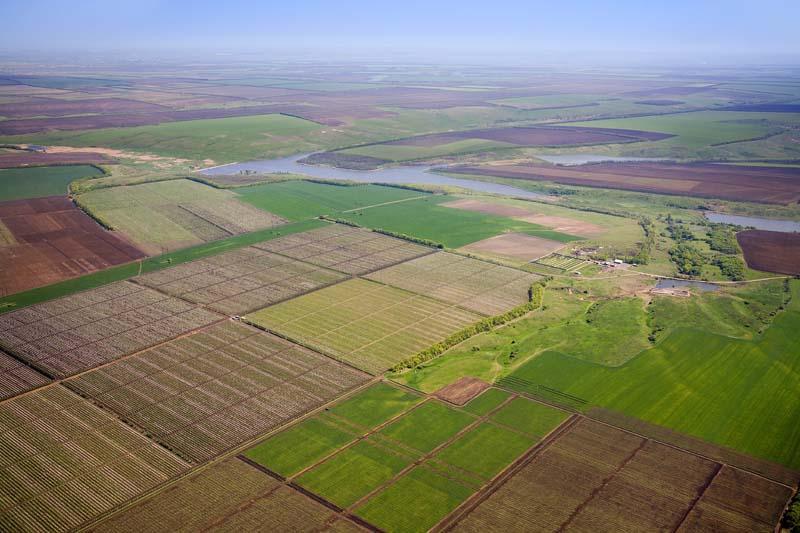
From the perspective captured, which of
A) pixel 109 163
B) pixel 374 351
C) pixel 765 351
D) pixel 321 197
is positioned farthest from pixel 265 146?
pixel 765 351

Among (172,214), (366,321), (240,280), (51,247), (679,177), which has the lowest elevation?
(366,321)

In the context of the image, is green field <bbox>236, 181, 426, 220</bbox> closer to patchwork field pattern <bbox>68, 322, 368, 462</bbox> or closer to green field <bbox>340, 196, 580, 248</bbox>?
green field <bbox>340, 196, 580, 248</bbox>

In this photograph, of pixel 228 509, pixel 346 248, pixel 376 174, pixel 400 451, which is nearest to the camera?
pixel 228 509

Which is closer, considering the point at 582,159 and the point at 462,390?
the point at 462,390

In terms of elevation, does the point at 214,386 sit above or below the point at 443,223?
below

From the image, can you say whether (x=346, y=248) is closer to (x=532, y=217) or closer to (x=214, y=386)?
(x=532, y=217)

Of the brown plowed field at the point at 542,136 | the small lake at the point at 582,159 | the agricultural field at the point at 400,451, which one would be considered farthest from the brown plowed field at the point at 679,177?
the agricultural field at the point at 400,451

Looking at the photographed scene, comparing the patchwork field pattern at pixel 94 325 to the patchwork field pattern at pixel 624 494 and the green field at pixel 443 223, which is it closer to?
the patchwork field pattern at pixel 624 494

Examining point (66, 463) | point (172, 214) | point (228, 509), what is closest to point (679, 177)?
point (172, 214)
